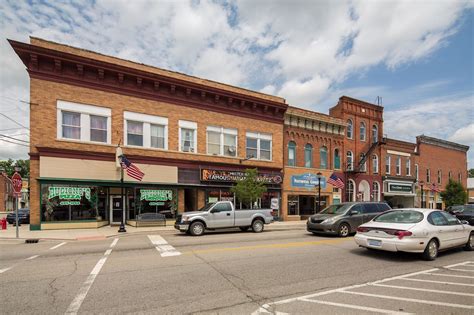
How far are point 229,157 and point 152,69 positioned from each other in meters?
8.60

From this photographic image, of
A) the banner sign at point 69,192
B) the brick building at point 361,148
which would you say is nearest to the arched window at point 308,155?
the brick building at point 361,148

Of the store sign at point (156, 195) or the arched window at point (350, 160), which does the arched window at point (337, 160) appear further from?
the store sign at point (156, 195)

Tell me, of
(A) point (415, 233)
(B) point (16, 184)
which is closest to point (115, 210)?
(B) point (16, 184)

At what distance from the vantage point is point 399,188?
34.6 m

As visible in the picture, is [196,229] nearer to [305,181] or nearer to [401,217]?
[401,217]

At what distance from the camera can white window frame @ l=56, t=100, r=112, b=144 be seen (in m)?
17.8

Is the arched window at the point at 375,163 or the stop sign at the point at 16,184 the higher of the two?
the arched window at the point at 375,163

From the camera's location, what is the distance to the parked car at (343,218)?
527 inches

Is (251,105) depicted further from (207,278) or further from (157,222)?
(207,278)

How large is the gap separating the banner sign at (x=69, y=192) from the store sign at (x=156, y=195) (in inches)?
130

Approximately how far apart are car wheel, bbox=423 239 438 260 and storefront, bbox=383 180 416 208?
27.0m

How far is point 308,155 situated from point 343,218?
14.9 m

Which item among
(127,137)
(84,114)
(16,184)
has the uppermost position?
(84,114)

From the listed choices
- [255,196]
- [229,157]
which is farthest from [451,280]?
[229,157]
